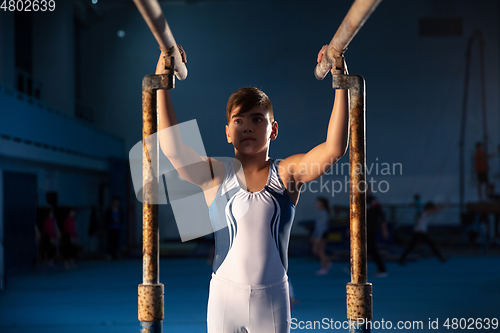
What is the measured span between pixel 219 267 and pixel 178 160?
446mm

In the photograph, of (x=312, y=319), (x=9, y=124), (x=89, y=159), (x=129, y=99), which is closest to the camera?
(x=312, y=319)

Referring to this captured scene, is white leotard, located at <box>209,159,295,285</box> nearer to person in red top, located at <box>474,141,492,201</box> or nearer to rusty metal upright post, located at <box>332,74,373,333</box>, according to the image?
rusty metal upright post, located at <box>332,74,373,333</box>

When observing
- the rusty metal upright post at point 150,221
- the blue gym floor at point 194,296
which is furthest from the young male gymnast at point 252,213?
the blue gym floor at point 194,296

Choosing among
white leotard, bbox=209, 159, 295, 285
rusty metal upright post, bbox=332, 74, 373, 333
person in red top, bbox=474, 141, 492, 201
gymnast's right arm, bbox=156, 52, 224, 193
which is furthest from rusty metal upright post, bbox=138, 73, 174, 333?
person in red top, bbox=474, 141, 492, 201

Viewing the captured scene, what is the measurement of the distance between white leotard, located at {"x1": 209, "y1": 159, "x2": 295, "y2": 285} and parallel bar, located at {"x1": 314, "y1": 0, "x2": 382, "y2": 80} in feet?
1.63

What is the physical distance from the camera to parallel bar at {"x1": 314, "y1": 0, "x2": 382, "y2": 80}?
1.13m

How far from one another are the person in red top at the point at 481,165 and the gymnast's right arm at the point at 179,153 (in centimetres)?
1263

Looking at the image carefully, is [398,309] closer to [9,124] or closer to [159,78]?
[159,78]

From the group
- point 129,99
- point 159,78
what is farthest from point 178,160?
point 129,99

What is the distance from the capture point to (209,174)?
62.8 inches

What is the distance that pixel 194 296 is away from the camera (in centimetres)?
562

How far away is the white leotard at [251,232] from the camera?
1.52m

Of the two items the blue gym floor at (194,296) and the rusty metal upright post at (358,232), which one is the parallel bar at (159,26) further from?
the blue gym floor at (194,296)

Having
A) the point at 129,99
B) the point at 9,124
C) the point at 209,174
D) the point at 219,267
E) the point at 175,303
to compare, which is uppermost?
the point at 129,99
